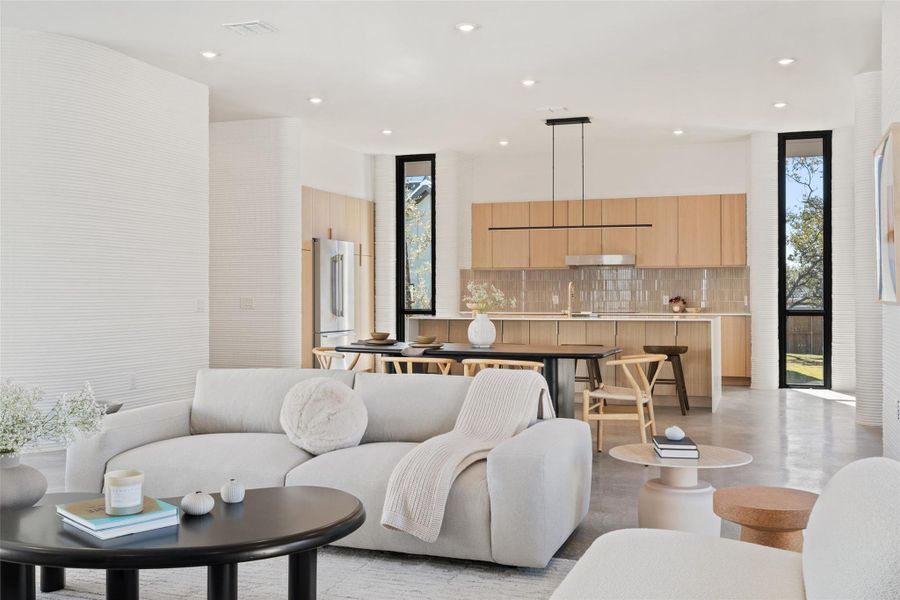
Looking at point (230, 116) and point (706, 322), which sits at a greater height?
point (230, 116)

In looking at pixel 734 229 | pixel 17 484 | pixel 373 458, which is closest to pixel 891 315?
pixel 373 458

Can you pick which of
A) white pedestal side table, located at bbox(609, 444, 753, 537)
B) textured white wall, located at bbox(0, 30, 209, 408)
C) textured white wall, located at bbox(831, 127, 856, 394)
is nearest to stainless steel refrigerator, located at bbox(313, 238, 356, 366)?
textured white wall, located at bbox(0, 30, 209, 408)

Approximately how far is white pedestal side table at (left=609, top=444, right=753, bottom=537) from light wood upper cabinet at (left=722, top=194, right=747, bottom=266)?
733 cm

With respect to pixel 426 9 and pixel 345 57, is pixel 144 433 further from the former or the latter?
pixel 345 57

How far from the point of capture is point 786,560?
7.52 ft

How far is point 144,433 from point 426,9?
3.50 m

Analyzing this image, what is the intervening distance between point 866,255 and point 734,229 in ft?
9.49

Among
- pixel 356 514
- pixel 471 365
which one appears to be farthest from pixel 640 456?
pixel 471 365

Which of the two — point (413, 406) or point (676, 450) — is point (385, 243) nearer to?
point (413, 406)

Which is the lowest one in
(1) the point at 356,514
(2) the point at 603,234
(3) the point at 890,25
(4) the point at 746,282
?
(1) the point at 356,514

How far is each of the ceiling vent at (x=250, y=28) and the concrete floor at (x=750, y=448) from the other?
344 centimetres

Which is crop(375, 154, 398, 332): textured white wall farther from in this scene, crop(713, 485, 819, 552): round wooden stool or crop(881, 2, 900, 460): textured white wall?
crop(713, 485, 819, 552): round wooden stool

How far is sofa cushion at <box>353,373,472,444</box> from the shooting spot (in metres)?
4.18

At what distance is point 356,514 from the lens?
2.76 metres
